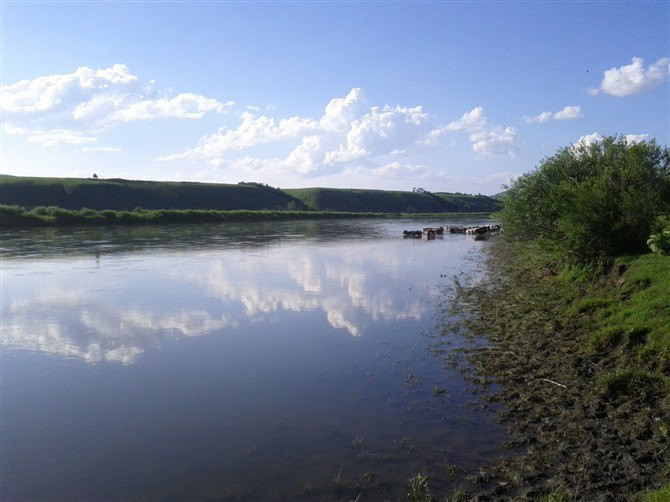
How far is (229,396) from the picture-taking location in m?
10.0

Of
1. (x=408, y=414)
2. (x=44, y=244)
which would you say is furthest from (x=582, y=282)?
(x=44, y=244)

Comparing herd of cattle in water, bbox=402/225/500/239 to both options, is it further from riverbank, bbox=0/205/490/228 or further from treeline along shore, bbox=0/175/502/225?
treeline along shore, bbox=0/175/502/225

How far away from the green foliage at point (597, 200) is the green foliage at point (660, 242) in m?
1.33

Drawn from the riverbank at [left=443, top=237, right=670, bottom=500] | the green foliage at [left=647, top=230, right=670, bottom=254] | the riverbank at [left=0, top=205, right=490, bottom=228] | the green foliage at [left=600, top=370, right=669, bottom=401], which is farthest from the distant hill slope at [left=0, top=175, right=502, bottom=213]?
the green foliage at [left=600, top=370, right=669, bottom=401]

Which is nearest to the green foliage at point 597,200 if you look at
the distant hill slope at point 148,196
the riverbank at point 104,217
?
the riverbank at point 104,217

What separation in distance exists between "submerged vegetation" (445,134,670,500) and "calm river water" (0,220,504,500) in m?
0.89

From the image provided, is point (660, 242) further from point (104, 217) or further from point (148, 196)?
point (148, 196)

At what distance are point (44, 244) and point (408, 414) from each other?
140 feet

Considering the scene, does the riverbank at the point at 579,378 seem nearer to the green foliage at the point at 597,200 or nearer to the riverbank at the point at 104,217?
the green foliage at the point at 597,200

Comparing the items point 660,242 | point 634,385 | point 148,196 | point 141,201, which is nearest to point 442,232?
point 660,242

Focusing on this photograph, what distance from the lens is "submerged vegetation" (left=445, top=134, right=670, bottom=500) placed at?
6.66m

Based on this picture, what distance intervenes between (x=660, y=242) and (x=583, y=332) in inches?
178

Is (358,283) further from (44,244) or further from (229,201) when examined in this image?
(229,201)

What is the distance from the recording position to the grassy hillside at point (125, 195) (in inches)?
4528
